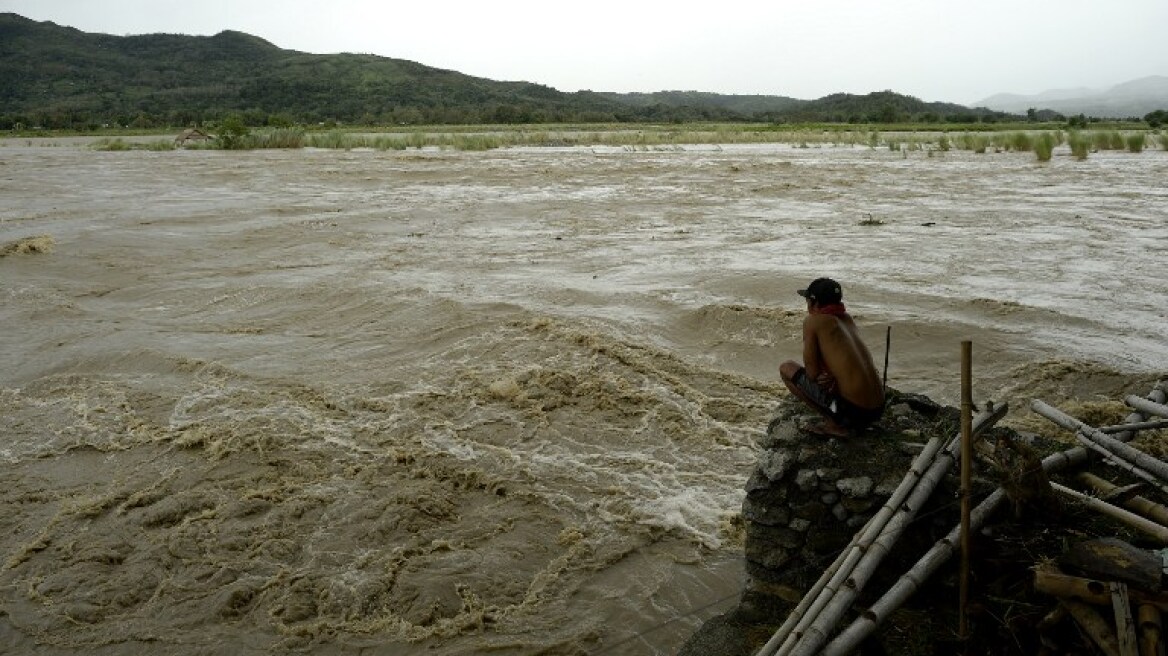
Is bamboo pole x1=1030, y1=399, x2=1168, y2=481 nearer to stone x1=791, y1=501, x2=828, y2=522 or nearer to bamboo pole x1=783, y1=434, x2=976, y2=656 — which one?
bamboo pole x1=783, y1=434, x2=976, y2=656

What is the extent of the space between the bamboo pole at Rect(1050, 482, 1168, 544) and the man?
0.90m

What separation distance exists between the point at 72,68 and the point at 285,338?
130554mm

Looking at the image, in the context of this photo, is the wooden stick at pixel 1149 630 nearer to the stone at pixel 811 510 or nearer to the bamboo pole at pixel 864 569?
the bamboo pole at pixel 864 569

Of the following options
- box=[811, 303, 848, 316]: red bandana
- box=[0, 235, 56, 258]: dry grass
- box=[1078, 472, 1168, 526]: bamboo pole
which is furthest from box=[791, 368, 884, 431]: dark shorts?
box=[0, 235, 56, 258]: dry grass

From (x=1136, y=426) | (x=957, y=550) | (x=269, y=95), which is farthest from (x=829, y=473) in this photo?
(x=269, y=95)

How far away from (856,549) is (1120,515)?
1.05 metres

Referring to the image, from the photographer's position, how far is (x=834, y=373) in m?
4.18

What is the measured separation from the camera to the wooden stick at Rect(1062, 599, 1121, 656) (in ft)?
8.67

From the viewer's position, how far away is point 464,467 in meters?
6.29

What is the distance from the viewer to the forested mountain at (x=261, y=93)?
283 ft

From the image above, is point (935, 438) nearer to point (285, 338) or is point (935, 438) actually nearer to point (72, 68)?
point (285, 338)

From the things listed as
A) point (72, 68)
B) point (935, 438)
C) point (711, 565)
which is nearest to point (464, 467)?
point (711, 565)

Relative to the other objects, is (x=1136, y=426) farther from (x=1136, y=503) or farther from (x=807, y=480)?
(x=807, y=480)

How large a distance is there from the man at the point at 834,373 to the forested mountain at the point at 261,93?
237 feet
